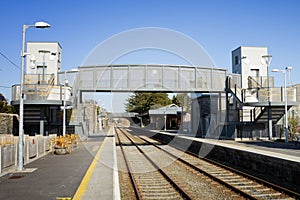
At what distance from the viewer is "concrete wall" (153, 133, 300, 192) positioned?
10.9m

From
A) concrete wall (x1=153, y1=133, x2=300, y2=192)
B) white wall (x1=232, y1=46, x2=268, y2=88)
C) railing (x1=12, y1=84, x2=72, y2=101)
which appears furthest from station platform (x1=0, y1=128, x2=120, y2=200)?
white wall (x1=232, y1=46, x2=268, y2=88)

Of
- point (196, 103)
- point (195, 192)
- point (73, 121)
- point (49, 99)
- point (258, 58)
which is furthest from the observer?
point (196, 103)

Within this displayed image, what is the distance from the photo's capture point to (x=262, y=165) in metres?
13.4

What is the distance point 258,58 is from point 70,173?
36.1m

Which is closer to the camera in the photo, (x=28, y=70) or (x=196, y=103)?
(x=28, y=70)

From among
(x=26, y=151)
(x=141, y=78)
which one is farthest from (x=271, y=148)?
(x=26, y=151)

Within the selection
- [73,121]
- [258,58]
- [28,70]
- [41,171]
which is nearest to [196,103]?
[258,58]

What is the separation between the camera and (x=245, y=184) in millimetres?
11102

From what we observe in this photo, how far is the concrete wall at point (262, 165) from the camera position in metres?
10.9

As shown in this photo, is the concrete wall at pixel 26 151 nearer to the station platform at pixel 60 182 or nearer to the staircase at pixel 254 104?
the station platform at pixel 60 182

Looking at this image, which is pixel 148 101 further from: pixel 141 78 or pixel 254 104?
pixel 254 104

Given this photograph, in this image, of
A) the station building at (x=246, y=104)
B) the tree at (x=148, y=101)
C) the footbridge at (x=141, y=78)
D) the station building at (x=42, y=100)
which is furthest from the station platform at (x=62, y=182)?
the tree at (x=148, y=101)

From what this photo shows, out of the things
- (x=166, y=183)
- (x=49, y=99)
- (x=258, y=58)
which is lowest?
(x=166, y=183)

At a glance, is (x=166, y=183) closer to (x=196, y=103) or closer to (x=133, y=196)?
(x=133, y=196)
